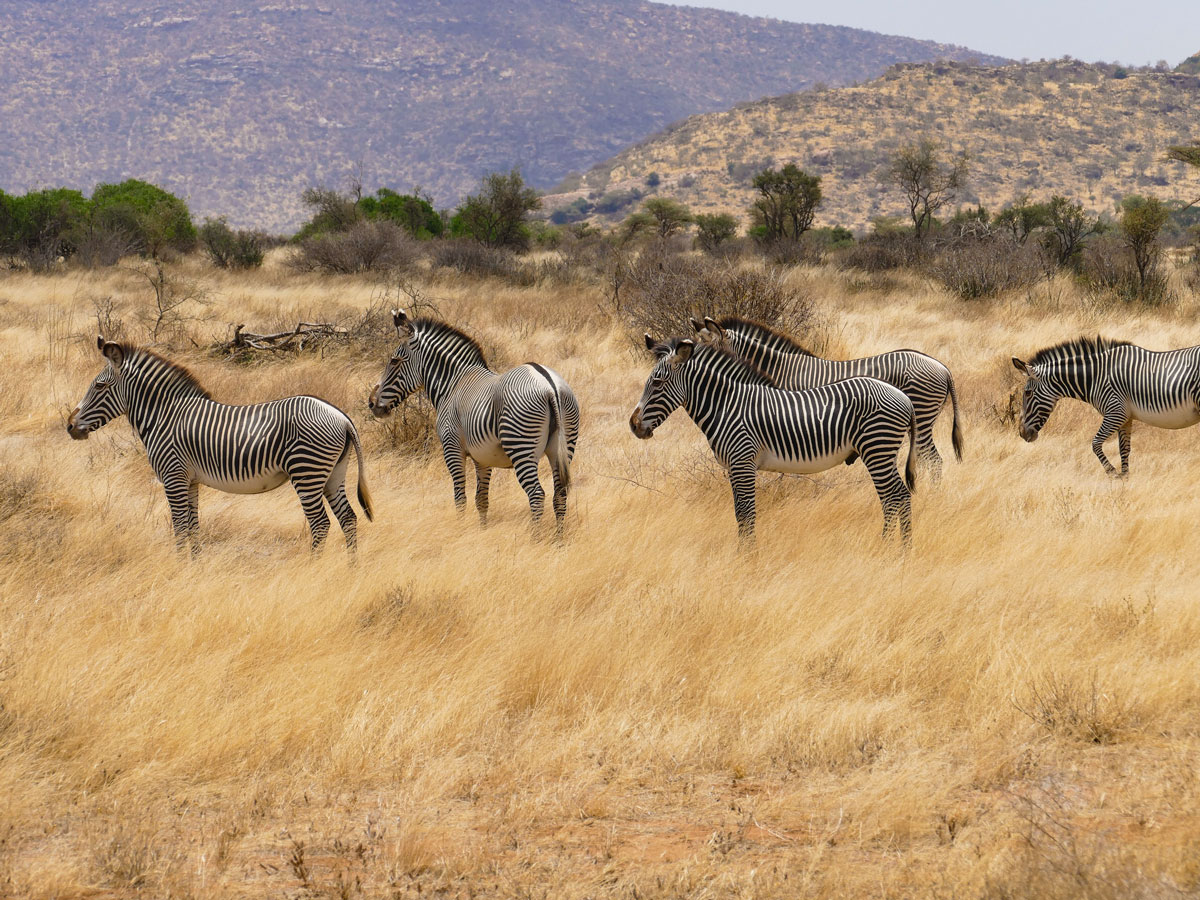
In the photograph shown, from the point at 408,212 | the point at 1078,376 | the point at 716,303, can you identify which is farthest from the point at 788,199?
the point at 1078,376

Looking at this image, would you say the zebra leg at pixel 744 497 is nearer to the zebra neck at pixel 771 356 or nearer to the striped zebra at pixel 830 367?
the striped zebra at pixel 830 367

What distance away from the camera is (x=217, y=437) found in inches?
284

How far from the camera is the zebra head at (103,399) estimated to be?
7422 millimetres

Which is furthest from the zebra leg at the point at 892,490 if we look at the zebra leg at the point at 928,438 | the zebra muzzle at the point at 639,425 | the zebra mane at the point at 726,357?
the zebra leg at the point at 928,438

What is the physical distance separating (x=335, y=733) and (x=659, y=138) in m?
86.9

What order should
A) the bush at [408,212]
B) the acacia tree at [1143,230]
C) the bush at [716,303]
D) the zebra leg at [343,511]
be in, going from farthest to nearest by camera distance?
the bush at [408,212] → the acacia tree at [1143,230] → the bush at [716,303] → the zebra leg at [343,511]

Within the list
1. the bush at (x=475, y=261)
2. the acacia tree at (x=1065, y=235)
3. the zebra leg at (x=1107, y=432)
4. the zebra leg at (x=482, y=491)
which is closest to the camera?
the zebra leg at (x=482, y=491)

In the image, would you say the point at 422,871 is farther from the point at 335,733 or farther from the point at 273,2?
the point at 273,2

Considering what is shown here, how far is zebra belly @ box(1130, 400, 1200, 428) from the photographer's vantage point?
9.22 meters

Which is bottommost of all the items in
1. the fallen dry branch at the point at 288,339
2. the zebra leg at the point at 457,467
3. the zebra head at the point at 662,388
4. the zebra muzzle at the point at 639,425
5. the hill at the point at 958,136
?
the zebra leg at the point at 457,467

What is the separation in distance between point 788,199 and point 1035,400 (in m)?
23.9

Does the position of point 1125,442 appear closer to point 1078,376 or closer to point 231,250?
point 1078,376

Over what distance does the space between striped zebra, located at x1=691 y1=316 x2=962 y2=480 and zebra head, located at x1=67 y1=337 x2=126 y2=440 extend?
464 cm

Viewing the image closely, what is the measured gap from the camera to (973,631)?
18.5 ft
